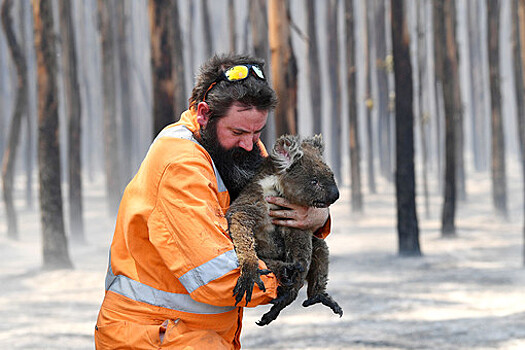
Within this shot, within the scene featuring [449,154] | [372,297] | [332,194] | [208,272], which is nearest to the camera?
[208,272]

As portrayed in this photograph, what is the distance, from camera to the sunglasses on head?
2.46 m

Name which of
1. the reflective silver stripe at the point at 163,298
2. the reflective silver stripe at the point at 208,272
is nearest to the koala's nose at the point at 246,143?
the reflective silver stripe at the point at 208,272

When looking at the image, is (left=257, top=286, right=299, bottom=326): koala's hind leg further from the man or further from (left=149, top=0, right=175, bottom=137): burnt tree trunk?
(left=149, top=0, right=175, bottom=137): burnt tree trunk

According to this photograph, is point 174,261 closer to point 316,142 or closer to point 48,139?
point 316,142

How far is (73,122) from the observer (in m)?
13.9

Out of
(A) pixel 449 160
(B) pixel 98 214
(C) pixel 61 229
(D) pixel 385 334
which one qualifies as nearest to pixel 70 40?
(C) pixel 61 229

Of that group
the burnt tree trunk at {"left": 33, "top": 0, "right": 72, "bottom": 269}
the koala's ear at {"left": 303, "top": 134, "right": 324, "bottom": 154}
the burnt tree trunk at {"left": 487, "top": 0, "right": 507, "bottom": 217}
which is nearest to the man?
the koala's ear at {"left": 303, "top": 134, "right": 324, "bottom": 154}

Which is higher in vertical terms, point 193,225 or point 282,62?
point 282,62

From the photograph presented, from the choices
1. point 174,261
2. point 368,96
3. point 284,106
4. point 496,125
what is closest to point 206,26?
point 368,96

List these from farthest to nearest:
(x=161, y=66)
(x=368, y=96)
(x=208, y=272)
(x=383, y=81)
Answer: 1. (x=383, y=81)
2. (x=368, y=96)
3. (x=161, y=66)
4. (x=208, y=272)

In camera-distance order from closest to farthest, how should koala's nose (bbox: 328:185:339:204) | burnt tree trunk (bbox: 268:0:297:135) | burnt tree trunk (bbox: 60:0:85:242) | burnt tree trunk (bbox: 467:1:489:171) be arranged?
koala's nose (bbox: 328:185:339:204)
burnt tree trunk (bbox: 268:0:297:135)
burnt tree trunk (bbox: 60:0:85:242)
burnt tree trunk (bbox: 467:1:489:171)

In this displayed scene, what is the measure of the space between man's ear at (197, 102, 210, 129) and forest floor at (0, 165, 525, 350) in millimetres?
3883

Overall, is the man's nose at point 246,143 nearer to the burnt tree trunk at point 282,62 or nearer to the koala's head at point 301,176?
the koala's head at point 301,176

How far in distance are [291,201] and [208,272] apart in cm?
51
